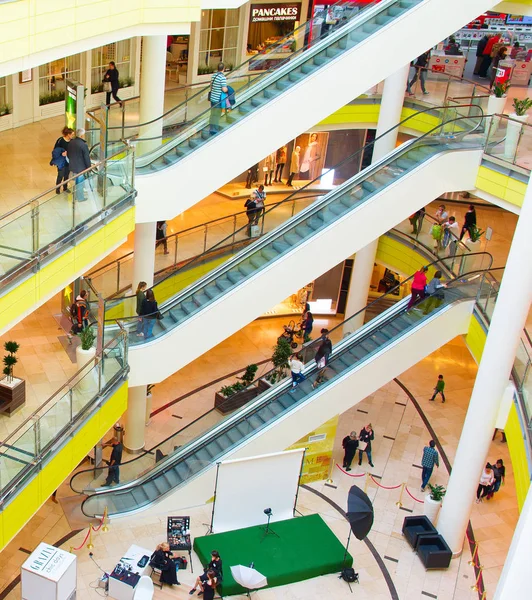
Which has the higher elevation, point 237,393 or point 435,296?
point 435,296

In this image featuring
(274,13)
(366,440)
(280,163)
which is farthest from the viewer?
(280,163)

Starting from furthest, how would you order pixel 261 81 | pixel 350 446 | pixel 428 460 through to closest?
1. pixel 350 446
2. pixel 428 460
3. pixel 261 81

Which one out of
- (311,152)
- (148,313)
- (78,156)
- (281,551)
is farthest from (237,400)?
(311,152)

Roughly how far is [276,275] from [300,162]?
1059 cm

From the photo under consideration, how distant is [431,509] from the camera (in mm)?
18688

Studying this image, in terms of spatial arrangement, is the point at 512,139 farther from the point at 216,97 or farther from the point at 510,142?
the point at 216,97

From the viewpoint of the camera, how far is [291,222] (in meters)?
18.4

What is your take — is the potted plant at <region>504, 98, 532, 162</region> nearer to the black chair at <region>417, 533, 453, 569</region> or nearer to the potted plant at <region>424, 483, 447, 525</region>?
the potted plant at <region>424, 483, 447, 525</region>

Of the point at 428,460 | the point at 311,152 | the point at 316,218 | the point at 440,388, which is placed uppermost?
the point at 316,218

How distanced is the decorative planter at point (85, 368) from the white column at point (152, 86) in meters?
3.55

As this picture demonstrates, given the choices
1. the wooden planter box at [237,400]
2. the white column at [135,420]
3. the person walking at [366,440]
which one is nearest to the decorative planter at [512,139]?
the person walking at [366,440]

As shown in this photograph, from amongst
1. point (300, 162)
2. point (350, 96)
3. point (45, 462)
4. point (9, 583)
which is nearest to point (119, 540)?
point (9, 583)

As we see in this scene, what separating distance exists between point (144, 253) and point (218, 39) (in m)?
9.55

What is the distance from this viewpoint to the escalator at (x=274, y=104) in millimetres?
16328
